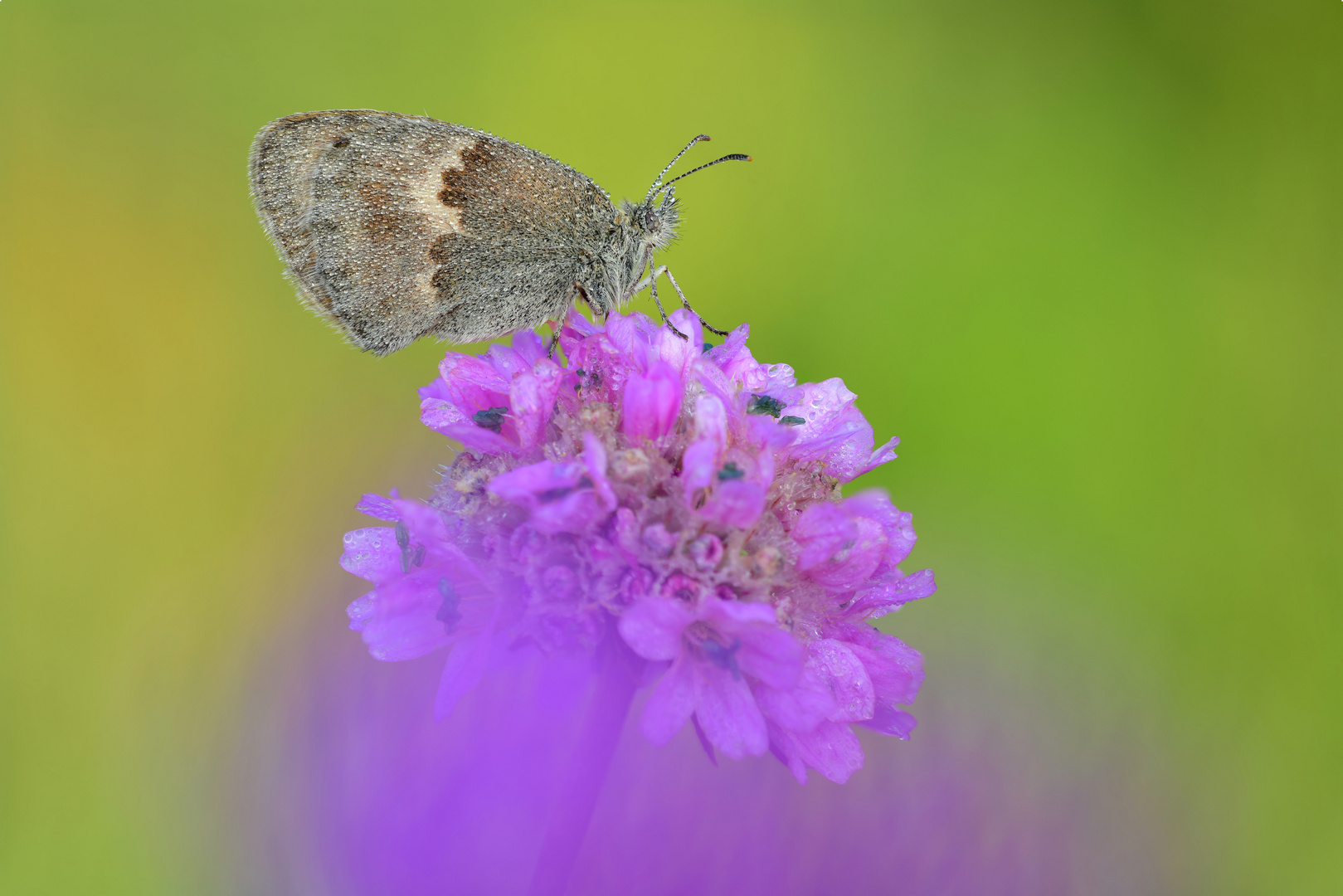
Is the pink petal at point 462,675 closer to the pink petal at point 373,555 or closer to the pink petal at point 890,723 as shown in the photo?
the pink petal at point 373,555

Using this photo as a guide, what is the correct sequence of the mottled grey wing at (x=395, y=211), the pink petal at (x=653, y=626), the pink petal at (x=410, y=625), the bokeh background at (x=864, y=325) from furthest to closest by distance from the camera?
the bokeh background at (x=864, y=325) → the mottled grey wing at (x=395, y=211) → the pink petal at (x=410, y=625) → the pink petal at (x=653, y=626)

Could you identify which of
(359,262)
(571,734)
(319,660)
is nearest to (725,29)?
(359,262)

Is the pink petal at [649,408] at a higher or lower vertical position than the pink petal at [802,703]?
higher

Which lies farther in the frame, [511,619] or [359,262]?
[359,262]

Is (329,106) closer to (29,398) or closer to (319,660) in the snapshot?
(29,398)

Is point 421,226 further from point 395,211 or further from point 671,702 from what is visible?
point 671,702

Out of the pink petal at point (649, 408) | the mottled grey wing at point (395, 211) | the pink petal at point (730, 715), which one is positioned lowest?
the pink petal at point (730, 715)

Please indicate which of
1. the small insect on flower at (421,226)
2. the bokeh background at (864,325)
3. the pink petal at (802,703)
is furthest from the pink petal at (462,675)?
the bokeh background at (864,325)

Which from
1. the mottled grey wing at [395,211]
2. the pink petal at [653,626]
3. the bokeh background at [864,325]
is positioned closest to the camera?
the pink petal at [653,626]
